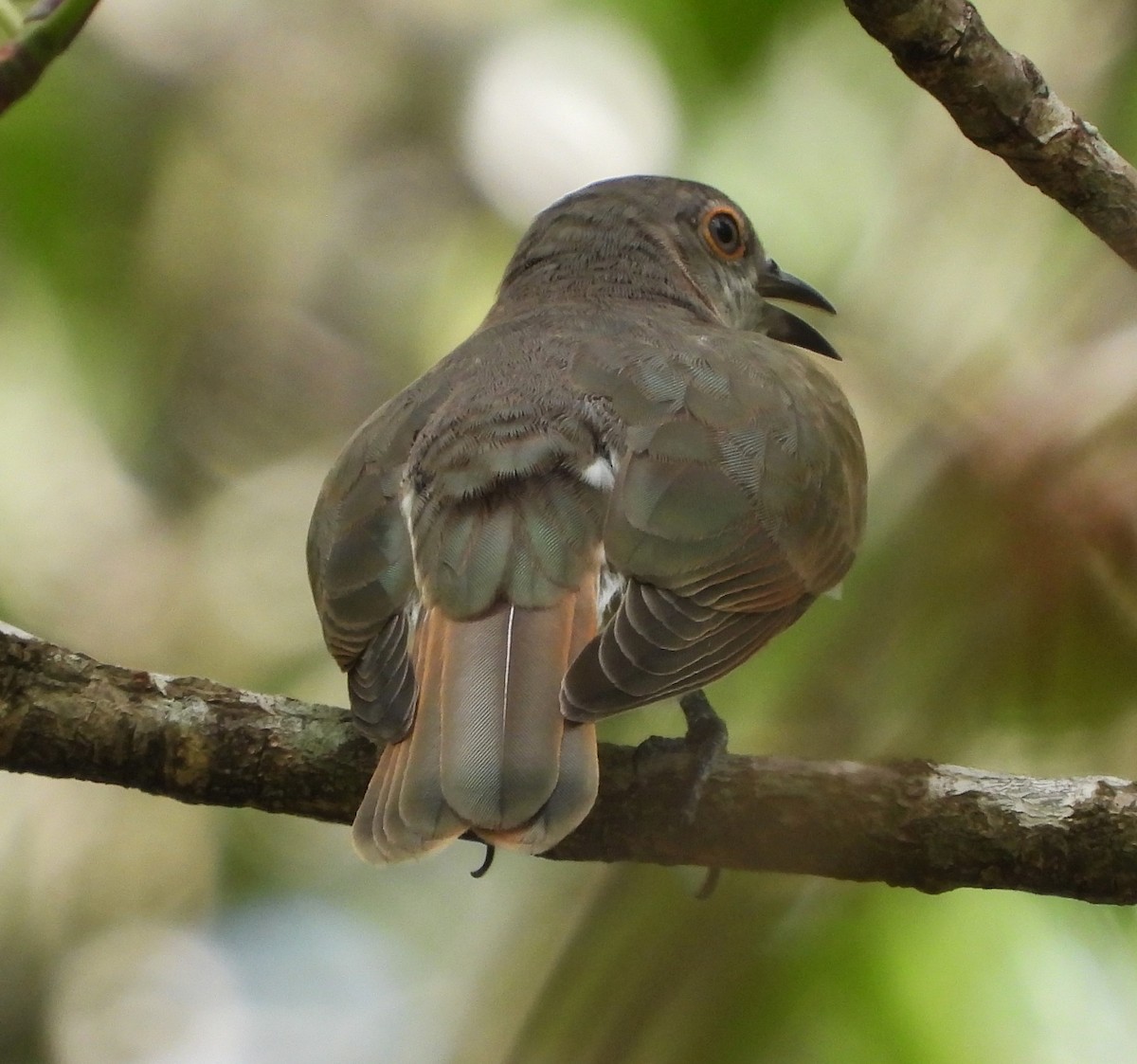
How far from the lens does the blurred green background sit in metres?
2.66

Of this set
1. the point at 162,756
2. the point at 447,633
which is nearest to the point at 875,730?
the point at 447,633

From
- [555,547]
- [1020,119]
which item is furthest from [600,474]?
[1020,119]

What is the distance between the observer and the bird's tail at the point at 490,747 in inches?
121

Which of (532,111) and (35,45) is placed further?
(532,111)

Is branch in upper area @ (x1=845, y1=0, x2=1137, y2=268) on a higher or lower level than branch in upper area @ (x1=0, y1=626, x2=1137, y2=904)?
higher

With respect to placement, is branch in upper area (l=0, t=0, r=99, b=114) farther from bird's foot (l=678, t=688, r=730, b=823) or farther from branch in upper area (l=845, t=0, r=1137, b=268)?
bird's foot (l=678, t=688, r=730, b=823)

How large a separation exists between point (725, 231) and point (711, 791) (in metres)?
2.66

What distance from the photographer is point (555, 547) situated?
11.8ft

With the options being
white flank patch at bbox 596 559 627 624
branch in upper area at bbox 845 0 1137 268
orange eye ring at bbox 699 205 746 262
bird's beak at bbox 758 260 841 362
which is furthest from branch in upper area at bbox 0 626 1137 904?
orange eye ring at bbox 699 205 746 262

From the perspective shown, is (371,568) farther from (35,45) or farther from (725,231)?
(725,231)

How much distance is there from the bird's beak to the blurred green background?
160 mm

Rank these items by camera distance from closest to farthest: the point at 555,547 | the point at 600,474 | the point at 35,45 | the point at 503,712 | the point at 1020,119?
the point at 35,45
the point at 1020,119
the point at 503,712
the point at 555,547
the point at 600,474

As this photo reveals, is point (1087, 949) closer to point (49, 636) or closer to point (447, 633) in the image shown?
point (447, 633)

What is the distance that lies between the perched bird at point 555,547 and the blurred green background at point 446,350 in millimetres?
212
